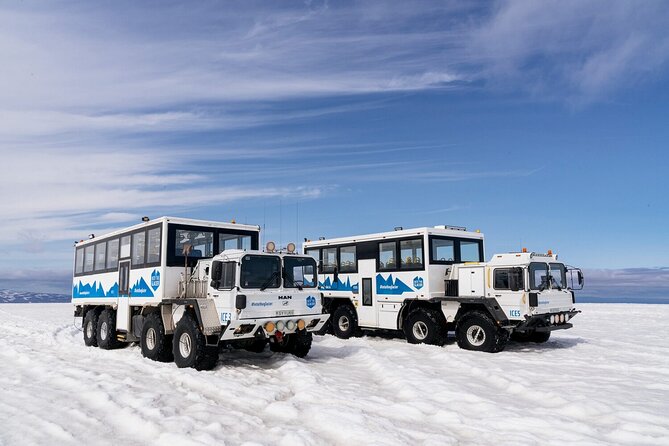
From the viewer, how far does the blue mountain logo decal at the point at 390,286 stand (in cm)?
1609

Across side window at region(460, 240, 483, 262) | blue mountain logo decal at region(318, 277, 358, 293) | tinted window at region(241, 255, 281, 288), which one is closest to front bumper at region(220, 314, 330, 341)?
tinted window at region(241, 255, 281, 288)

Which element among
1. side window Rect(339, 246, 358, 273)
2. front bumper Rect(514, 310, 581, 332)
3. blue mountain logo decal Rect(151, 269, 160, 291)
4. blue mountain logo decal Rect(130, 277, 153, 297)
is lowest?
front bumper Rect(514, 310, 581, 332)

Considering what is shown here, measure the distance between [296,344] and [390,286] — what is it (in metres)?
4.86

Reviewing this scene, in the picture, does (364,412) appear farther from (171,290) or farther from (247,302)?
(171,290)

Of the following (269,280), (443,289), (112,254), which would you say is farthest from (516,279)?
(112,254)

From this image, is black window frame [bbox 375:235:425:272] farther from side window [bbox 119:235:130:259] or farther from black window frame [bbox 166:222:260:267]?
side window [bbox 119:235:130:259]

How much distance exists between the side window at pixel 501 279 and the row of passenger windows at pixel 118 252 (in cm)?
895

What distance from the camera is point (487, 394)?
9086 mm

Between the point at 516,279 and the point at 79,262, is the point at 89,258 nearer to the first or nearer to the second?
the point at 79,262

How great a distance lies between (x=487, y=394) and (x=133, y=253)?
32.3 feet

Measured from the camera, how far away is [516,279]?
1380cm

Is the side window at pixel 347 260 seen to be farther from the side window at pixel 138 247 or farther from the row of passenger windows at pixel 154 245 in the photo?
the side window at pixel 138 247

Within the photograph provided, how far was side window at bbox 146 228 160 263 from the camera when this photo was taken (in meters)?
12.8

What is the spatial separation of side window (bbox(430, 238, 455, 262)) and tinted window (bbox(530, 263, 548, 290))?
2644 millimetres
